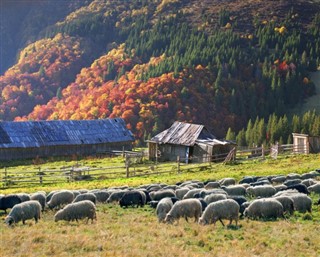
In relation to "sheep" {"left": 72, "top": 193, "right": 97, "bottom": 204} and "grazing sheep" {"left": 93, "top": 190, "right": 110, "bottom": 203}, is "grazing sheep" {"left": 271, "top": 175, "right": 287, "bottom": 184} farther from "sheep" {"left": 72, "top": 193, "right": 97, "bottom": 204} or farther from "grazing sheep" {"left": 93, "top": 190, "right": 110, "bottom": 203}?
"sheep" {"left": 72, "top": 193, "right": 97, "bottom": 204}

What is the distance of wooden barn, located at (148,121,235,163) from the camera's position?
2066 inches

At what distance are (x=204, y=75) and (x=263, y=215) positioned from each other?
109 meters

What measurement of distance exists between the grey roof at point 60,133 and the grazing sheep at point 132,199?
121 feet

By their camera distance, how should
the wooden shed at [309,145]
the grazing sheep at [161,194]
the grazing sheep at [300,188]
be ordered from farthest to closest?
the wooden shed at [309,145], the grazing sheep at [161,194], the grazing sheep at [300,188]

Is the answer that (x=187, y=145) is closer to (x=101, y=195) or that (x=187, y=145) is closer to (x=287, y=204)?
(x=101, y=195)

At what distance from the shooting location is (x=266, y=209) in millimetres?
20641

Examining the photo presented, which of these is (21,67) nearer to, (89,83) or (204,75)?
(89,83)

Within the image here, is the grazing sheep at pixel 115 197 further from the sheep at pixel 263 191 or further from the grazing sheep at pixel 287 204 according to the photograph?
the grazing sheep at pixel 287 204

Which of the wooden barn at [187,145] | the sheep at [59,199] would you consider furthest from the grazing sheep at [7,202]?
the wooden barn at [187,145]

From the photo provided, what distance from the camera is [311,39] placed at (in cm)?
16650

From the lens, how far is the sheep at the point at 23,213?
20897 mm

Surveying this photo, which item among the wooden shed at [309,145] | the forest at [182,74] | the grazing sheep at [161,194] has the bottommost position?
the grazing sheep at [161,194]

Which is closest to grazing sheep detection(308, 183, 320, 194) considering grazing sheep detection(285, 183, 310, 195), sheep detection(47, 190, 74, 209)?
grazing sheep detection(285, 183, 310, 195)

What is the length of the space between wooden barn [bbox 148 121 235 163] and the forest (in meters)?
→ 33.2
